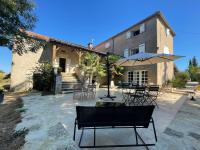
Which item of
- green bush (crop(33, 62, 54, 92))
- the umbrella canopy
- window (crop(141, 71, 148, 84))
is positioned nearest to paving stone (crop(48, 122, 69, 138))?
the umbrella canopy

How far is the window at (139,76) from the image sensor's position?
15117 millimetres

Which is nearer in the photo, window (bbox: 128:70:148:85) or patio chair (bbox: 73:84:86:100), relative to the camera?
patio chair (bbox: 73:84:86:100)

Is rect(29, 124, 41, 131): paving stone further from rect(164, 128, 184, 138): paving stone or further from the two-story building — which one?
the two-story building

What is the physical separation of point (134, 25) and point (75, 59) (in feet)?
28.5

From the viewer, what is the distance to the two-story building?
14.2 meters

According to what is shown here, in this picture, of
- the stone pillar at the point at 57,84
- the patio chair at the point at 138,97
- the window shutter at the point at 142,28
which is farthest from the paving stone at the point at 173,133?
the window shutter at the point at 142,28

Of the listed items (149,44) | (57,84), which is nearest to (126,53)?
(149,44)

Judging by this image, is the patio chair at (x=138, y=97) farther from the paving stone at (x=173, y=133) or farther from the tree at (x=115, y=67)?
the tree at (x=115, y=67)

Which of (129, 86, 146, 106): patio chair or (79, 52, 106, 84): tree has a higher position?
(79, 52, 106, 84): tree

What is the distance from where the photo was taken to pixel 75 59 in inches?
619

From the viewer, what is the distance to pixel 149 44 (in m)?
14.8

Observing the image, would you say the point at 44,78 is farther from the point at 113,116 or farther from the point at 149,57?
the point at 113,116

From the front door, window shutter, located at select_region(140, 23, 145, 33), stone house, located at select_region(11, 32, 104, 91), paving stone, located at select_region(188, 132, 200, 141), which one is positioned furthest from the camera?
window shutter, located at select_region(140, 23, 145, 33)

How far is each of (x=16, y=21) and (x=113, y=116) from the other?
6439 millimetres
